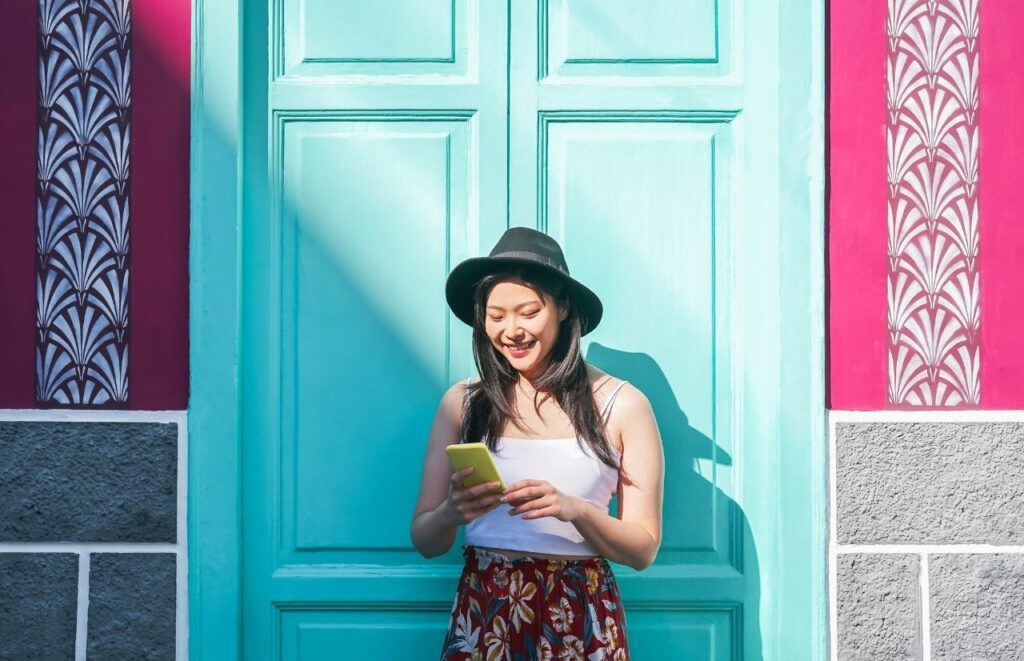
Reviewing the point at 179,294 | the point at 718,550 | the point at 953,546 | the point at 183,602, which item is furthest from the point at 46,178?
the point at 953,546

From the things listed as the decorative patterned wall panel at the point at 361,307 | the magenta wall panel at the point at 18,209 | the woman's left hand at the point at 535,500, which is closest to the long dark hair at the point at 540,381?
the woman's left hand at the point at 535,500

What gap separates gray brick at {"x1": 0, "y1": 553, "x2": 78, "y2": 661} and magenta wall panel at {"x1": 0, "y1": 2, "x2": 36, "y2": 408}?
0.45 m

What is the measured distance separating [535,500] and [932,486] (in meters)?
1.27

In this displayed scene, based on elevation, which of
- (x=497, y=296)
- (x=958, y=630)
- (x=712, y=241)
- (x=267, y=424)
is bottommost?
(x=958, y=630)

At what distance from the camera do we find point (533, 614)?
2463 millimetres

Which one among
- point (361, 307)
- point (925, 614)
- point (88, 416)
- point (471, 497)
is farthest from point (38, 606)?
point (925, 614)

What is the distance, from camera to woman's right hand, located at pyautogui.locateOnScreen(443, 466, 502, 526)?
230 centimetres

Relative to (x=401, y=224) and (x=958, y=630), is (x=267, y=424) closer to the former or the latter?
(x=401, y=224)

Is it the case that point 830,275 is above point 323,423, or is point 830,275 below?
above

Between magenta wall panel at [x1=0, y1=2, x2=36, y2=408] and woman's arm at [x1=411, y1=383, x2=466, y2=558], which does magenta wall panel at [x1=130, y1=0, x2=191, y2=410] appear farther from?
woman's arm at [x1=411, y1=383, x2=466, y2=558]

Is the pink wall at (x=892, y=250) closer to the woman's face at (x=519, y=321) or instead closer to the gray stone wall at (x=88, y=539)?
the woman's face at (x=519, y=321)

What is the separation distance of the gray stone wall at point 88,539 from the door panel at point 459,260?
0.25 meters

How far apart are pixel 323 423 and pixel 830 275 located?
152 cm

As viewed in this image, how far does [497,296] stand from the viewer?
8.20 feet
